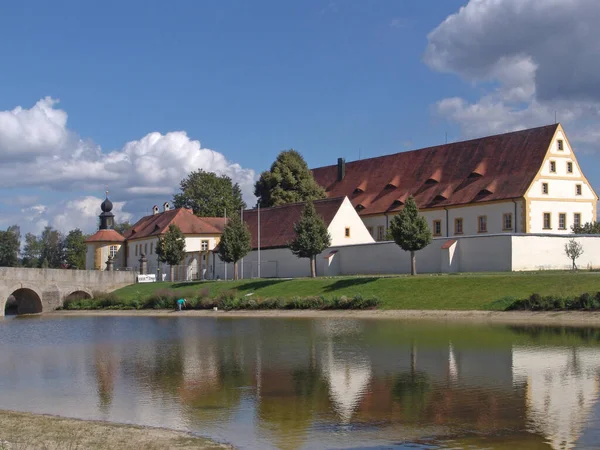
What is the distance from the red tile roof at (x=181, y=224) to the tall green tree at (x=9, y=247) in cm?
6200

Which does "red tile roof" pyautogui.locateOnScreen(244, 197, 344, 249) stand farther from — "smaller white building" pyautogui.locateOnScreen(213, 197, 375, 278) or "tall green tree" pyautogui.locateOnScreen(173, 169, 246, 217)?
"tall green tree" pyautogui.locateOnScreen(173, 169, 246, 217)

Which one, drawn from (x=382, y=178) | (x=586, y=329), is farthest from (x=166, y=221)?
(x=586, y=329)

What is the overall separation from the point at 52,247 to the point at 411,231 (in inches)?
4931

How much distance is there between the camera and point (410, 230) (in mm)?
51469

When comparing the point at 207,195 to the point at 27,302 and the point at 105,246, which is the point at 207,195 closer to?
the point at 105,246

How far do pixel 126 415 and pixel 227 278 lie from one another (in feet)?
184

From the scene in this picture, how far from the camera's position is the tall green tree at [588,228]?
6103cm

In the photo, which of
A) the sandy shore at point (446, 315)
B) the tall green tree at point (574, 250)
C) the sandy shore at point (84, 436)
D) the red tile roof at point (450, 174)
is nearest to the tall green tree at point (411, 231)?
the sandy shore at point (446, 315)

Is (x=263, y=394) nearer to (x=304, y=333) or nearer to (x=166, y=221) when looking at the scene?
(x=304, y=333)

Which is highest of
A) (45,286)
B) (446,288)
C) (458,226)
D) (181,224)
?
(181,224)

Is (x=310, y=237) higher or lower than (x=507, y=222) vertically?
lower

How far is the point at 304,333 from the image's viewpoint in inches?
1419

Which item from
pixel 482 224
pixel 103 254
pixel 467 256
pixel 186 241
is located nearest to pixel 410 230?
pixel 467 256

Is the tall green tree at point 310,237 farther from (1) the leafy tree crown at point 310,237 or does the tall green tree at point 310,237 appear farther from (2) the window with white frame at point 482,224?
(2) the window with white frame at point 482,224
